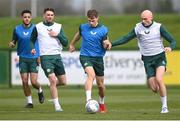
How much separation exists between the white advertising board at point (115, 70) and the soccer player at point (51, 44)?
48.2 ft

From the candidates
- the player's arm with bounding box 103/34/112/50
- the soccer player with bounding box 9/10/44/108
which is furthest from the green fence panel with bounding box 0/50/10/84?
the player's arm with bounding box 103/34/112/50

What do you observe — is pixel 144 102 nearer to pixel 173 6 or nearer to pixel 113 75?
pixel 113 75

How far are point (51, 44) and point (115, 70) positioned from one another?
595 inches

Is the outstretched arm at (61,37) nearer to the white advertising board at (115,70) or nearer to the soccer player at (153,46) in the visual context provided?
the soccer player at (153,46)

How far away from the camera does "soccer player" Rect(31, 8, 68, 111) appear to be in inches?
771

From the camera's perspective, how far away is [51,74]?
19.6 meters

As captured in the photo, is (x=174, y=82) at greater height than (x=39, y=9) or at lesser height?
lesser

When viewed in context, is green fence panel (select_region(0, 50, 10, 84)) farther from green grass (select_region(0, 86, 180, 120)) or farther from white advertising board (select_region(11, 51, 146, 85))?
green grass (select_region(0, 86, 180, 120))

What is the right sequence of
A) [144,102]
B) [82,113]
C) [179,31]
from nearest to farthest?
[82,113] < [144,102] < [179,31]

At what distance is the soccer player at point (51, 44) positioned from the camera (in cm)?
1959

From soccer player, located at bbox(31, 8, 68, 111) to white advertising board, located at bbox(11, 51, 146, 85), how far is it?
14705mm

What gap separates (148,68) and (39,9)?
93.7 ft

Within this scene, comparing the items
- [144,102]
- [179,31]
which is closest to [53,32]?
[144,102]

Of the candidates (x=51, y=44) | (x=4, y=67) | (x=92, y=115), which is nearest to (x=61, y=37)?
(x=51, y=44)
